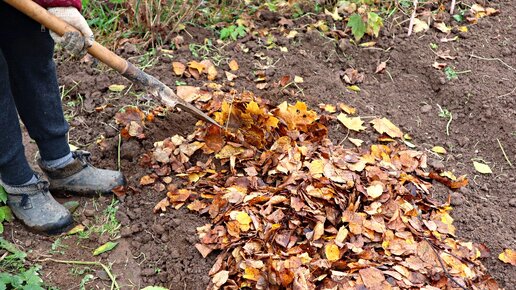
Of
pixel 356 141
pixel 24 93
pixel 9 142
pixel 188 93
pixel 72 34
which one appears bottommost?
pixel 356 141

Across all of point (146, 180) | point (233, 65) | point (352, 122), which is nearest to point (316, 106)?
point (352, 122)

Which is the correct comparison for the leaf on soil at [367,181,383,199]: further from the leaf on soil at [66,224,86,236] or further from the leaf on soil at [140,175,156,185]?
the leaf on soil at [66,224,86,236]

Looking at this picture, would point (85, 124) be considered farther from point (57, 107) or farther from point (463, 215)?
point (463, 215)

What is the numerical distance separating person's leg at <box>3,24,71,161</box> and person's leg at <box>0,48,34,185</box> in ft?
0.30

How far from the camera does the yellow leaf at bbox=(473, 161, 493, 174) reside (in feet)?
9.70

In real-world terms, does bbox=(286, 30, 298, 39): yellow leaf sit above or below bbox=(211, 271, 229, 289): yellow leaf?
above

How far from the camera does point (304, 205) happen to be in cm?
246

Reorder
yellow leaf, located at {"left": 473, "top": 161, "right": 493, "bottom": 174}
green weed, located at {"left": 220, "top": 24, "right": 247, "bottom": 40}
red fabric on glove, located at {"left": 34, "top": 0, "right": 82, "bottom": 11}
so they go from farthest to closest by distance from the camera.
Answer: green weed, located at {"left": 220, "top": 24, "right": 247, "bottom": 40} → yellow leaf, located at {"left": 473, "top": 161, "right": 493, "bottom": 174} → red fabric on glove, located at {"left": 34, "top": 0, "right": 82, "bottom": 11}

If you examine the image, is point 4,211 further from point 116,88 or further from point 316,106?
point 316,106

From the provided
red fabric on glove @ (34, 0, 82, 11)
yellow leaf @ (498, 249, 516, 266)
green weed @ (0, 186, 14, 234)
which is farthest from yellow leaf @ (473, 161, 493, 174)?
green weed @ (0, 186, 14, 234)

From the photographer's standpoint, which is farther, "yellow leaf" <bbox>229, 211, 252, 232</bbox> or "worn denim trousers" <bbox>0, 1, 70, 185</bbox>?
"yellow leaf" <bbox>229, 211, 252, 232</bbox>

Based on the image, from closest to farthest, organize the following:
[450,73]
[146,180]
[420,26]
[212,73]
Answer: [146,180], [212,73], [450,73], [420,26]

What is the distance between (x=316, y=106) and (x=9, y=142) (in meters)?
1.63

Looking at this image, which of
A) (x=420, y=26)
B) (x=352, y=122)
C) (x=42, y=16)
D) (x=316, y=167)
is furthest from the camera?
(x=420, y=26)
